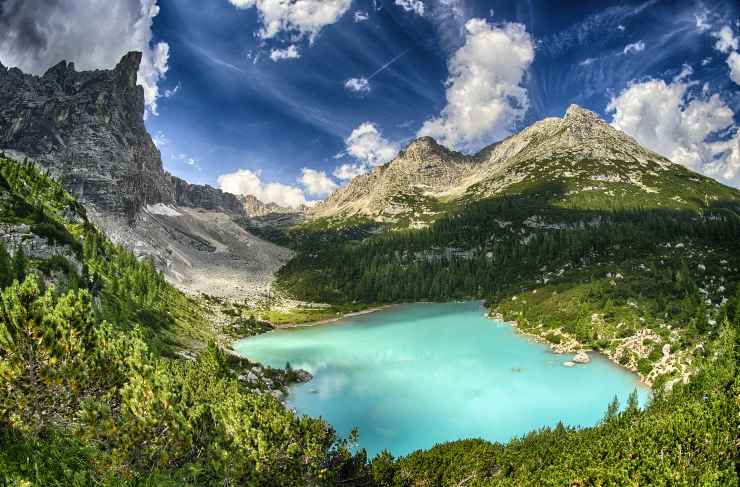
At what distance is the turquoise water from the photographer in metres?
34.4

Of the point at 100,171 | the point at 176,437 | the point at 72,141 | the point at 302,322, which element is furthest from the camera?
the point at 72,141

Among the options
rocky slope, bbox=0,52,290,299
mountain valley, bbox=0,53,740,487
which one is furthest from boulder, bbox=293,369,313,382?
rocky slope, bbox=0,52,290,299

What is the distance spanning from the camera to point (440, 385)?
4516 centimetres

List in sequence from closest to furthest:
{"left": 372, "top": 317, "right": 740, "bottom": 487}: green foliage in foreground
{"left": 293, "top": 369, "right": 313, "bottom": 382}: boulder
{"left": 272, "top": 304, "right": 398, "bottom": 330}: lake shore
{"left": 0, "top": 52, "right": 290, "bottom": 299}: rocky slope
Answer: {"left": 372, "top": 317, "right": 740, "bottom": 487}: green foliage in foreground < {"left": 293, "top": 369, "right": 313, "bottom": 382}: boulder < {"left": 272, "top": 304, "right": 398, "bottom": 330}: lake shore < {"left": 0, "top": 52, "right": 290, "bottom": 299}: rocky slope

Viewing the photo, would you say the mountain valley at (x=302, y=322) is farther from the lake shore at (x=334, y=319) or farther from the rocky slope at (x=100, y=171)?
the lake shore at (x=334, y=319)

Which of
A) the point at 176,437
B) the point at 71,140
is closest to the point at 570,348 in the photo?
the point at 176,437

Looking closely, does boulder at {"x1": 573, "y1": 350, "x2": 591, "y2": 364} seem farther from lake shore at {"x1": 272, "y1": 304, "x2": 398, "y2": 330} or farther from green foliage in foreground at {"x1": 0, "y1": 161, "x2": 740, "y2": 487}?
lake shore at {"x1": 272, "y1": 304, "x2": 398, "y2": 330}

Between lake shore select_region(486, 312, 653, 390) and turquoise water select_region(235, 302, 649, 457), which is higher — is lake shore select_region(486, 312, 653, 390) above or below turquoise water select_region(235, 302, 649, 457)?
above

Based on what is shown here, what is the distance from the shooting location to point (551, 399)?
39312mm

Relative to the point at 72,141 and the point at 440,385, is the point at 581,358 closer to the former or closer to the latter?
the point at 440,385

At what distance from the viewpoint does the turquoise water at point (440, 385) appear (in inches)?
1356

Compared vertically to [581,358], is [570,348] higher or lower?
higher

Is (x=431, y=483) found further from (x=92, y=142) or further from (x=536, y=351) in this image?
(x=92, y=142)

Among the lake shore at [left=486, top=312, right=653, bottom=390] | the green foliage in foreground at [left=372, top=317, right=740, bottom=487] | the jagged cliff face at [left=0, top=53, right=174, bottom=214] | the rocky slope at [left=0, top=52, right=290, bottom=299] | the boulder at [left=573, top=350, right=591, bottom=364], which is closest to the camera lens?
the green foliage in foreground at [left=372, top=317, right=740, bottom=487]
